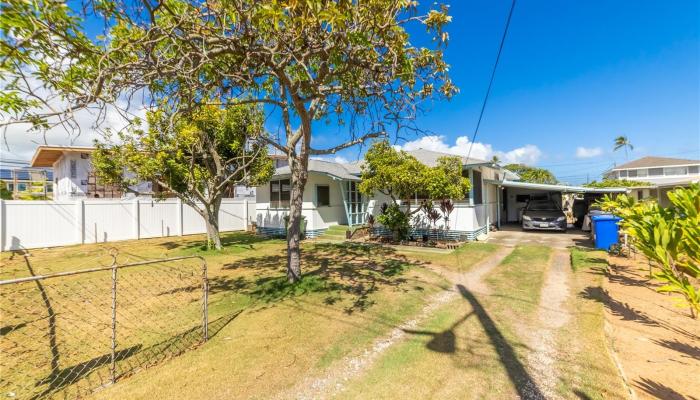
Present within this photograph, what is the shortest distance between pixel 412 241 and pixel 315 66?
8.48m

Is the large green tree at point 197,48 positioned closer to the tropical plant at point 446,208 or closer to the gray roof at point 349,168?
the tropical plant at point 446,208

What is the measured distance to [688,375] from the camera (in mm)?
3205

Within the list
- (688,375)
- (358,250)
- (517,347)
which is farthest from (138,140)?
(688,375)

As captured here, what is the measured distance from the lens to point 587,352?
12.3 ft

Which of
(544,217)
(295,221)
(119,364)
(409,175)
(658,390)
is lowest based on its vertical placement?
(658,390)

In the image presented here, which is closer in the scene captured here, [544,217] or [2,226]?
[2,226]

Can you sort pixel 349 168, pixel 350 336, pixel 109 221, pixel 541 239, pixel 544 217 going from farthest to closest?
pixel 349 168, pixel 544 217, pixel 109 221, pixel 541 239, pixel 350 336

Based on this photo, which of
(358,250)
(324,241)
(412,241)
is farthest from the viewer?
(324,241)

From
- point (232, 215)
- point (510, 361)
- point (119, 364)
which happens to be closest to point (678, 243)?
point (510, 361)

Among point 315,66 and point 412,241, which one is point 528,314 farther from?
point 412,241

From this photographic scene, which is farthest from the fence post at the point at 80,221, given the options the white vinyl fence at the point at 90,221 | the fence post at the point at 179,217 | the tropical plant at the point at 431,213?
the tropical plant at the point at 431,213

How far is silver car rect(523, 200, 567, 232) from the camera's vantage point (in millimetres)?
14812

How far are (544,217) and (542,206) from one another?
1310 mm

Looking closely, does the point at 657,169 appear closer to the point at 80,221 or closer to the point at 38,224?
the point at 80,221
